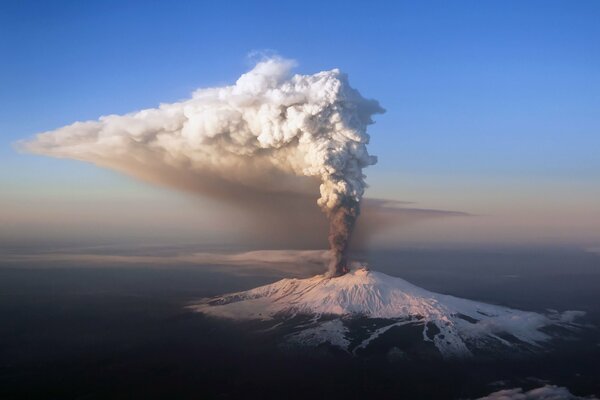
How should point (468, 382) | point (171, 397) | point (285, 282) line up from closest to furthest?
point (171, 397), point (468, 382), point (285, 282)

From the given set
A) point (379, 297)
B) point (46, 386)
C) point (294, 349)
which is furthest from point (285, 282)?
point (46, 386)

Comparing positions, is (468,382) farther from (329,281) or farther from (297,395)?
(329,281)

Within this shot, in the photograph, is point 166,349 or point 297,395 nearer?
point 297,395

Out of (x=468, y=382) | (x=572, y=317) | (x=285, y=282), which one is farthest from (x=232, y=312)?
(x=572, y=317)

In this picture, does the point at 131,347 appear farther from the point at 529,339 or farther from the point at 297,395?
the point at 529,339

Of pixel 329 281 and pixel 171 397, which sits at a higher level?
pixel 329 281

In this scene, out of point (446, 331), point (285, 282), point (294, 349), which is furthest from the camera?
point (285, 282)
